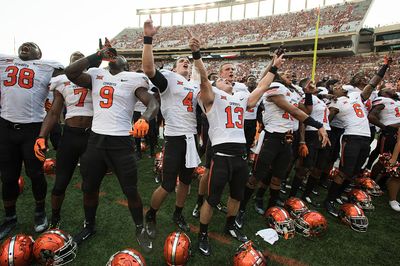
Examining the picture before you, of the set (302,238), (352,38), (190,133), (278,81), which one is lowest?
(302,238)

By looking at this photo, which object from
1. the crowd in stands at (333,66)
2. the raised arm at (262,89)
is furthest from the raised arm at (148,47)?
the crowd in stands at (333,66)

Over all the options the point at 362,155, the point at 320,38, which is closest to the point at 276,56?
the point at 362,155

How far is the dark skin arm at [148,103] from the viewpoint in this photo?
2.59 m

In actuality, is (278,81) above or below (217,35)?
below

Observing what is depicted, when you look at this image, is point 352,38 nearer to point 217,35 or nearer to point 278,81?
point 217,35

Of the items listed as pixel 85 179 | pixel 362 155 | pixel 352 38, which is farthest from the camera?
pixel 352 38

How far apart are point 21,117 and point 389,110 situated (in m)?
6.15

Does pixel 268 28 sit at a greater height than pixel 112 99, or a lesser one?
greater

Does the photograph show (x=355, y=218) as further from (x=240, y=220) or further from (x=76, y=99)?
(x=76, y=99)

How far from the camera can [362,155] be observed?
444cm

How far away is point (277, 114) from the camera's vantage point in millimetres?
3939

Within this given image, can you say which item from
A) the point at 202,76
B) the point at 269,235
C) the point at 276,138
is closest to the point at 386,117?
the point at 276,138

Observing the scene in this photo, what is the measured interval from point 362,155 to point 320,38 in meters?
33.1

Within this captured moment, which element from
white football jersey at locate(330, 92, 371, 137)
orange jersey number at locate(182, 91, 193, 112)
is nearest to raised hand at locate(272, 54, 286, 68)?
orange jersey number at locate(182, 91, 193, 112)
